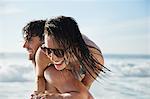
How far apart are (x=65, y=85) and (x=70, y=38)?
14 cm

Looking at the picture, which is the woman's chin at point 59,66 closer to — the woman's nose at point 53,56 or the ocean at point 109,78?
the woman's nose at point 53,56

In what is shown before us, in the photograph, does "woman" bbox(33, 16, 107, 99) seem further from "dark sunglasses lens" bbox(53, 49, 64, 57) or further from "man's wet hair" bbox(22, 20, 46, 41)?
"man's wet hair" bbox(22, 20, 46, 41)

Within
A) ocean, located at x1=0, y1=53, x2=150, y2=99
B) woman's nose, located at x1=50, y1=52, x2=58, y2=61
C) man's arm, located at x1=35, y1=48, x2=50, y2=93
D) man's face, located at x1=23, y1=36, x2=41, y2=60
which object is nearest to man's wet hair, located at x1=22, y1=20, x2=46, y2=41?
man's face, located at x1=23, y1=36, x2=41, y2=60

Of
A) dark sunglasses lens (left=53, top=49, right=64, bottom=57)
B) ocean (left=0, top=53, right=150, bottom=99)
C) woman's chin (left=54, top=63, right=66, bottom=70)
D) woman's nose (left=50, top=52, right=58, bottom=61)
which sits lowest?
ocean (left=0, top=53, right=150, bottom=99)

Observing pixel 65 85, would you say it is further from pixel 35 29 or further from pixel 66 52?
pixel 35 29

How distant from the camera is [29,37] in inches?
56.1

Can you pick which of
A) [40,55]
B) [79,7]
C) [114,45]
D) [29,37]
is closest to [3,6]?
[79,7]

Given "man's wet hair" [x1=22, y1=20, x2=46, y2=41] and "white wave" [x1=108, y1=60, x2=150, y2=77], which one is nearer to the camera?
"man's wet hair" [x1=22, y1=20, x2=46, y2=41]

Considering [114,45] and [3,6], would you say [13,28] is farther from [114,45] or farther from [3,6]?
[114,45]

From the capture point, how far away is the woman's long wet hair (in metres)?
1.13

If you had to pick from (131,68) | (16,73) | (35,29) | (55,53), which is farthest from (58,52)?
(131,68)

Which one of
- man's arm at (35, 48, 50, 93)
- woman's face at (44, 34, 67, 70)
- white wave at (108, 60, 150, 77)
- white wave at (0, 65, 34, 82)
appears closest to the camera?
woman's face at (44, 34, 67, 70)

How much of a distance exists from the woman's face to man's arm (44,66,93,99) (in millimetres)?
38

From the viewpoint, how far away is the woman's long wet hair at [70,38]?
1.13m
